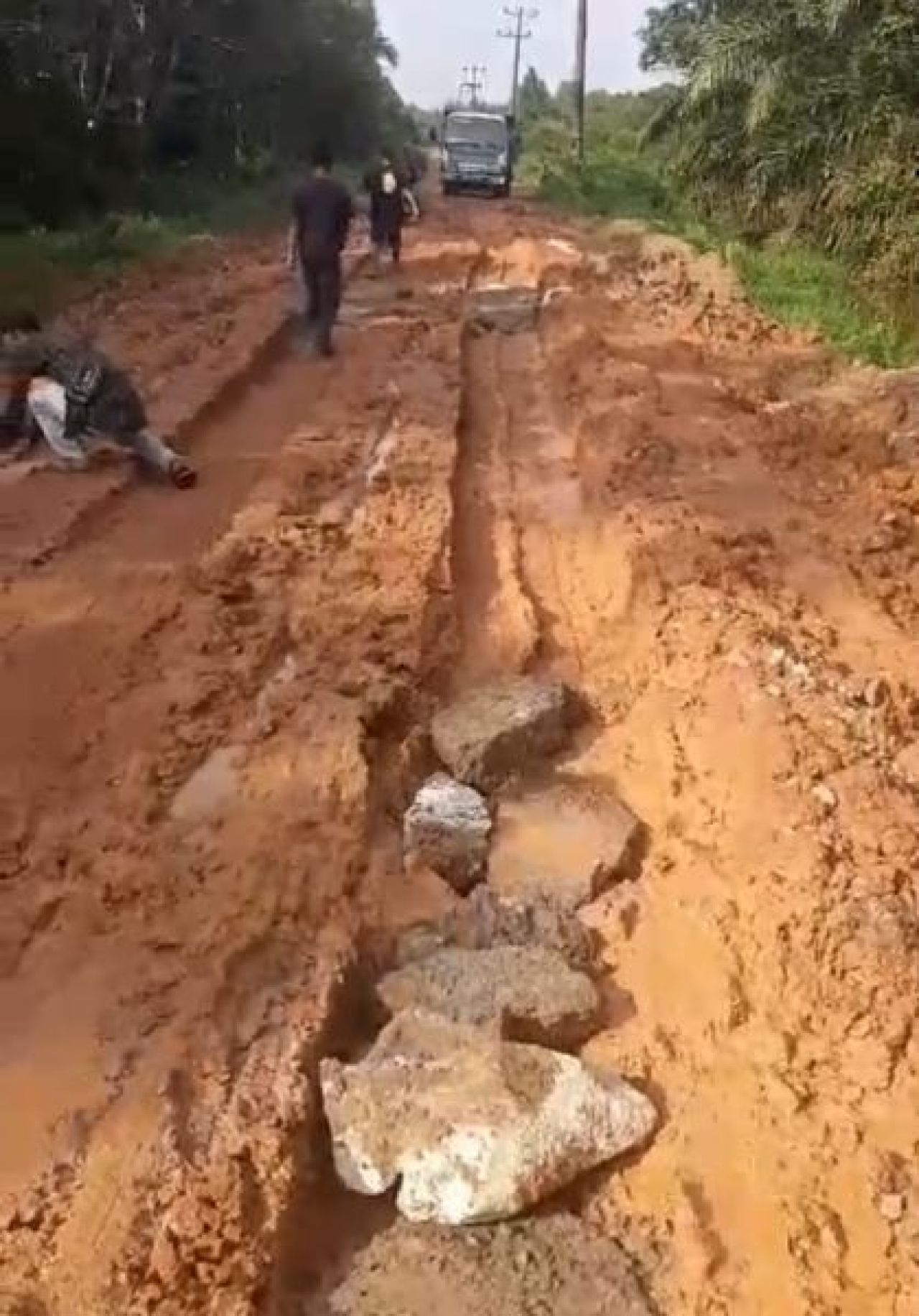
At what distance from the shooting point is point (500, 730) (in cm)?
607

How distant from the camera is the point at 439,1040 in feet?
13.8

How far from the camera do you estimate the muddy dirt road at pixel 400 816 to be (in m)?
3.80

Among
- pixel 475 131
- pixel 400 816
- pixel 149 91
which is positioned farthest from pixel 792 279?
pixel 475 131

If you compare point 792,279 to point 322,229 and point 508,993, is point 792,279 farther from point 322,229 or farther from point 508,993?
point 508,993

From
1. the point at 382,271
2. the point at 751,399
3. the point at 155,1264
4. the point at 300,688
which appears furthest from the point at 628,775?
the point at 382,271

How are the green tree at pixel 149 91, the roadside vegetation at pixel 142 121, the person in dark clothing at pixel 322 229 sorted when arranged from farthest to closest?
the green tree at pixel 149 91
the roadside vegetation at pixel 142 121
the person in dark clothing at pixel 322 229

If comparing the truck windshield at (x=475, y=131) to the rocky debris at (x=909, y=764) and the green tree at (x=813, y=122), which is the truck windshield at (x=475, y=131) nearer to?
the green tree at (x=813, y=122)

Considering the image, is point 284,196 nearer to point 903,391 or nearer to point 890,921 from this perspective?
point 903,391

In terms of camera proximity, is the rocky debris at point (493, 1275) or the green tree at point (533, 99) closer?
the rocky debris at point (493, 1275)

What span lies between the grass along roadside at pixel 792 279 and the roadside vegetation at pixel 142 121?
6.00 meters

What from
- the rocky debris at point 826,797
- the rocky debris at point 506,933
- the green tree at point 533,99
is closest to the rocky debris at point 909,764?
the rocky debris at point 826,797

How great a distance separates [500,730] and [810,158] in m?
14.5


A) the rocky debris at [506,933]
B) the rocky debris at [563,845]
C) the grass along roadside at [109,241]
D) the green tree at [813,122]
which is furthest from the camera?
the grass along roadside at [109,241]

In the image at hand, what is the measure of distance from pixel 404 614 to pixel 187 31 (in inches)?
1070
